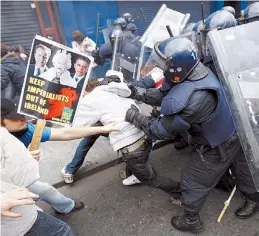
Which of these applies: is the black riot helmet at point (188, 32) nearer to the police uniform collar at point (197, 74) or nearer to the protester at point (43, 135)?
the police uniform collar at point (197, 74)

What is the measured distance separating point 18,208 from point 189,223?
5.68 ft

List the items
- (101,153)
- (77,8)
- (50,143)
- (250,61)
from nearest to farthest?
1. (250,61)
2. (101,153)
3. (50,143)
4. (77,8)

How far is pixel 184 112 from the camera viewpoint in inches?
87.0

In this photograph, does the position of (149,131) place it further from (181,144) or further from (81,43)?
(81,43)

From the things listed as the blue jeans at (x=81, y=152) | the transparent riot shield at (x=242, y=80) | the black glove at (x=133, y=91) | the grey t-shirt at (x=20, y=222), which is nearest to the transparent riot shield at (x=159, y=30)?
the blue jeans at (x=81, y=152)

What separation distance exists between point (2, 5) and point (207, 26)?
4.54m

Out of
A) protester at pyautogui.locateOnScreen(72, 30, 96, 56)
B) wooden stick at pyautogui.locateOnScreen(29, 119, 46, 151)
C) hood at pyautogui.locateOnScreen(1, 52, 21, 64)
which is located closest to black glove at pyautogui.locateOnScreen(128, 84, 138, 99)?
wooden stick at pyautogui.locateOnScreen(29, 119, 46, 151)

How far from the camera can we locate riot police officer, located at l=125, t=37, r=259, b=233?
221cm

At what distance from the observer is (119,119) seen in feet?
8.75

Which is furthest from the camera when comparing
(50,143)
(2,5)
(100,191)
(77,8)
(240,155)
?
(77,8)

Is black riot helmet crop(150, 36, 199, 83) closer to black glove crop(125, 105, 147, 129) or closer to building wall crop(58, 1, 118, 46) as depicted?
black glove crop(125, 105, 147, 129)

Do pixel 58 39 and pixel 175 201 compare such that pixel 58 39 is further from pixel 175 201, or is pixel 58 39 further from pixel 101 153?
pixel 175 201

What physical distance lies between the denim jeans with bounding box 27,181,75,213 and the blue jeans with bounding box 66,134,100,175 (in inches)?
24.4

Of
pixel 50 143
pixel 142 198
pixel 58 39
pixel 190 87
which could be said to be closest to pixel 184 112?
pixel 190 87
